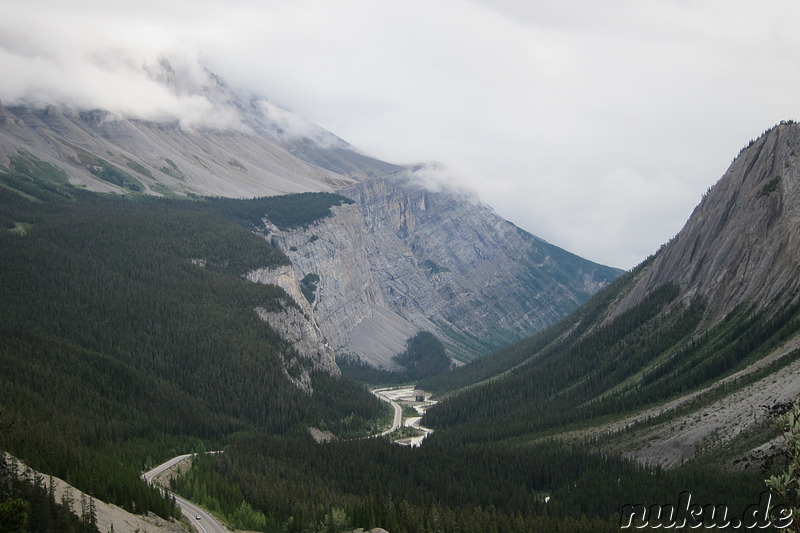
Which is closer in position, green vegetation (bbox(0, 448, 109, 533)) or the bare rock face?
green vegetation (bbox(0, 448, 109, 533))

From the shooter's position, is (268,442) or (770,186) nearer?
(268,442)

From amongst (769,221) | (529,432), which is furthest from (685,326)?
(529,432)

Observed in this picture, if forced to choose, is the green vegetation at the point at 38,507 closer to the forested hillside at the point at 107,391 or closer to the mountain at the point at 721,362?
the forested hillside at the point at 107,391

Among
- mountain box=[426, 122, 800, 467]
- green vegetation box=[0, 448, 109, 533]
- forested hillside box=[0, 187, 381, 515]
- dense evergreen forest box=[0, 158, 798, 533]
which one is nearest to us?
green vegetation box=[0, 448, 109, 533]

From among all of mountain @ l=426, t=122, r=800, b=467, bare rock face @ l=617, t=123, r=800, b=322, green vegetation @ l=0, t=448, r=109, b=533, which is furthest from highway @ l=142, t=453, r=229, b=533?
bare rock face @ l=617, t=123, r=800, b=322

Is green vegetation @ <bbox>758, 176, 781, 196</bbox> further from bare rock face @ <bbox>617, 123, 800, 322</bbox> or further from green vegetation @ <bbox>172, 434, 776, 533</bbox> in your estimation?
green vegetation @ <bbox>172, 434, 776, 533</bbox>

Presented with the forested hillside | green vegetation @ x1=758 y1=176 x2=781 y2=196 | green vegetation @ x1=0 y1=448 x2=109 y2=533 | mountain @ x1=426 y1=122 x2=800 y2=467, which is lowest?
the forested hillside

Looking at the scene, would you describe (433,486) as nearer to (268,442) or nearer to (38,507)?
(268,442)

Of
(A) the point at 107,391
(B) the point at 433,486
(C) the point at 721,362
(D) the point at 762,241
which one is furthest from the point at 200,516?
(D) the point at 762,241

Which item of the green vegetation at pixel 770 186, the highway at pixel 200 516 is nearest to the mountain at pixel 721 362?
the green vegetation at pixel 770 186

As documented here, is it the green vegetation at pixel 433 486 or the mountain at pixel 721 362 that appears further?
the mountain at pixel 721 362

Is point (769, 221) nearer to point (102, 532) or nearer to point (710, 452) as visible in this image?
point (710, 452)
